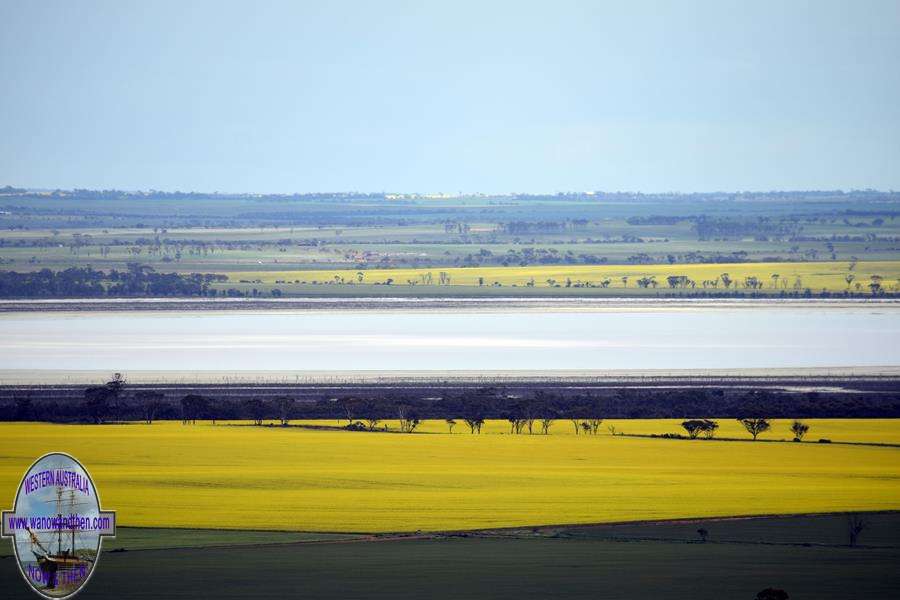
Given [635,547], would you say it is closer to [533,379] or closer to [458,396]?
[458,396]

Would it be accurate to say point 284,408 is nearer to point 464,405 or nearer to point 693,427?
point 464,405

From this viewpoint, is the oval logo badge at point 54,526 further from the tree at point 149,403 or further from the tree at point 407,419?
the tree at point 149,403

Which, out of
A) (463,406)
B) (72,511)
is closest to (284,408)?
(463,406)

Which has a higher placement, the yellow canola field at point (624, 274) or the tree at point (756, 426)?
the yellow canola field at point (624, 274)

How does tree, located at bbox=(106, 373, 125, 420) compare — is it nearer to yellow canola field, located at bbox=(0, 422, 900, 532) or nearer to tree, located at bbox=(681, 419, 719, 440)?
yellow canola field, located at bbox=(0, 422, 900, 532)

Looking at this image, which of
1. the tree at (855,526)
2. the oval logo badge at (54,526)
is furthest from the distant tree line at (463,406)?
the oval logo badge at (54,526)

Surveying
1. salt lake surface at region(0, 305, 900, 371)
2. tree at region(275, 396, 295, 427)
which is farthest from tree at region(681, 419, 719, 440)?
salt lake surface at region(0, 305, 900, 371)
